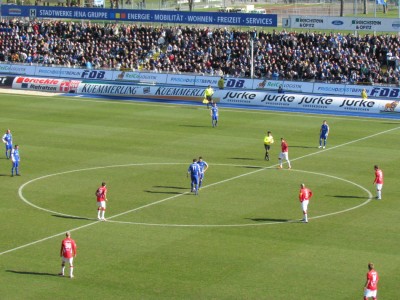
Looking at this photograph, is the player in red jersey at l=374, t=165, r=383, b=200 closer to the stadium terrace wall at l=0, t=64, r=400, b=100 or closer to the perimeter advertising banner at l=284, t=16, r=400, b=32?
the stadium terrace wall at l=0, t=64, r=400, b=100

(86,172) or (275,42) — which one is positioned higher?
(275,42)

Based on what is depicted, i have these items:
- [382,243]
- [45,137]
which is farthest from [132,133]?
[382,243]

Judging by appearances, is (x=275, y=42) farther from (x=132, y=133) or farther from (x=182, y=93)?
(x=132, y=133)

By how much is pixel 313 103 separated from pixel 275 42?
52.4 ft

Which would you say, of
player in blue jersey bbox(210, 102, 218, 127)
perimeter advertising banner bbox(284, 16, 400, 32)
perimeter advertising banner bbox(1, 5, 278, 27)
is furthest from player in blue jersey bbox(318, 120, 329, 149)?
perimeter advertising banner bbox(1, 5, 278, 27)

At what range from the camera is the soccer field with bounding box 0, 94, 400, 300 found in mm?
28859

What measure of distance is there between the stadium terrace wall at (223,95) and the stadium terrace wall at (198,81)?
250 centimetres

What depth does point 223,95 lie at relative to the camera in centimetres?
7281

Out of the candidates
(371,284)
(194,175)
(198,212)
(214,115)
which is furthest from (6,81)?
(371,284)

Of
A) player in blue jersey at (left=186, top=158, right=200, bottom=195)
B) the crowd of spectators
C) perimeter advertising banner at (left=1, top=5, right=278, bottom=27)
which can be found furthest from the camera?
perimeter advertising banner at (left=1, top=5, right=278, bottom=27)

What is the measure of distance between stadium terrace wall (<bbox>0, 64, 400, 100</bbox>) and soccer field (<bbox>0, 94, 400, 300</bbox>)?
8.77 meters

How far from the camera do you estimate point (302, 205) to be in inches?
1415

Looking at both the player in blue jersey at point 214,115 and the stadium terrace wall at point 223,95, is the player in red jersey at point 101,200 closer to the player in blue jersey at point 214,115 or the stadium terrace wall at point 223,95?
the player in blue jersey at point 214,115

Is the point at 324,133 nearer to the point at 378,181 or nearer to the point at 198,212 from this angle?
the point at 378,181
